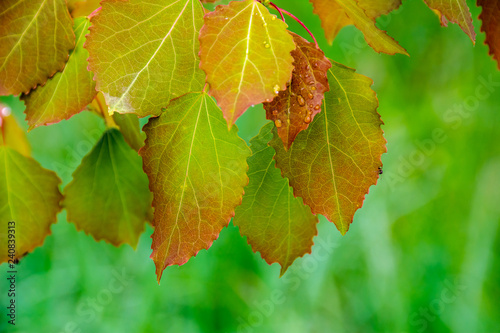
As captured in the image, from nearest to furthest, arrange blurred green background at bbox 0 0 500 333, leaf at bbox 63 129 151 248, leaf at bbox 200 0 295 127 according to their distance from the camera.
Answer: leaf at bbox 200 0 295 127 → leaf at bbox 63 129 151 248 → blurred green background at bbox 0 0 500 333

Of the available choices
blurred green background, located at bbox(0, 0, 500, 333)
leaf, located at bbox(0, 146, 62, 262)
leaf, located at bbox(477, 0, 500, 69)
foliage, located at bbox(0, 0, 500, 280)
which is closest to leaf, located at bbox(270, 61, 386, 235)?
foliage, located at bbox(0, 0, 500, 280)

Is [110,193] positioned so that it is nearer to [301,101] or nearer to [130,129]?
[130,129]

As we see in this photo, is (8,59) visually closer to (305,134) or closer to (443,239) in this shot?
(305,134)

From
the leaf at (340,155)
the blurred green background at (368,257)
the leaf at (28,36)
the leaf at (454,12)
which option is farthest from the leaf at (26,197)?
the blurred green background at (368,257)

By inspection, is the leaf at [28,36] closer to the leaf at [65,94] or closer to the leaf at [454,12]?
the leaf at [65,94]

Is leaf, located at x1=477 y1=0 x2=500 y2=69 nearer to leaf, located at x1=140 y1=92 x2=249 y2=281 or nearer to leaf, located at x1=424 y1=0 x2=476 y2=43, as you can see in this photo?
leaf, located at x1=424 y1=0 x2=476 y2=43

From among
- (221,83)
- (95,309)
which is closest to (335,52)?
(95,309)
